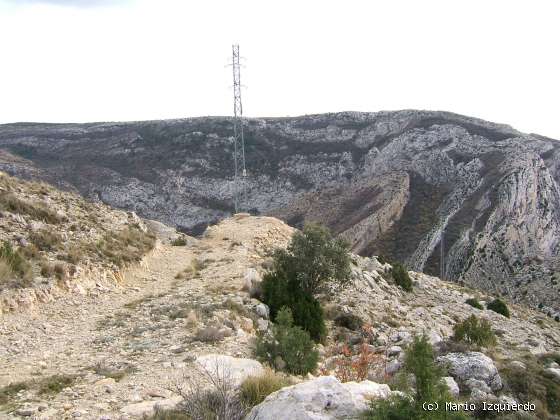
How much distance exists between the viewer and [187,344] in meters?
9.84

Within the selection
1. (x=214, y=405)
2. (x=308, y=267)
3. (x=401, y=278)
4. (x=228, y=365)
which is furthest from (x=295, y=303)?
(x=401, y=278)

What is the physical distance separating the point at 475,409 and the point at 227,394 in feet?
11.7

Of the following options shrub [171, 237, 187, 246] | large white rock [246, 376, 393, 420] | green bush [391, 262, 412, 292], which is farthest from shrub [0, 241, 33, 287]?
green bush [391, 262, 412, 292]

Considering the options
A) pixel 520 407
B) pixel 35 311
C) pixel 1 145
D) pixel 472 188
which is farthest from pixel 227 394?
pixel 1 145

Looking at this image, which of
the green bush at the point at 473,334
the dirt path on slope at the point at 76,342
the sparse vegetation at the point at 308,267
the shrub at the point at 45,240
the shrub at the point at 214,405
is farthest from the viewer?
the shrub at the point at 45,240

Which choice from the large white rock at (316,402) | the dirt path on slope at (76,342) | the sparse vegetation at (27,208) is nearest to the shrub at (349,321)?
the dirt path on slope at (76,342)

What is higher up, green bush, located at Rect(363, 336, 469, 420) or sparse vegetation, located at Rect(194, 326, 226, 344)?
green bush, located at Rect(363, 336, 469, 420)

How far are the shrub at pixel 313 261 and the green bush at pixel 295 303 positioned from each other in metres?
0.52

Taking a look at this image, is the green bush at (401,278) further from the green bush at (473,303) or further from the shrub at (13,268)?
the shrub at (13,268)

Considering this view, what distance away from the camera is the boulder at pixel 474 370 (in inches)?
326

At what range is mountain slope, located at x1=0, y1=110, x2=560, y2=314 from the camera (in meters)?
39.2

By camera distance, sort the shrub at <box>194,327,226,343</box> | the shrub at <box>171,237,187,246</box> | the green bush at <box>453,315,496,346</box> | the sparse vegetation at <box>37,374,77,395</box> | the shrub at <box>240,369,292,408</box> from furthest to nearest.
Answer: the shrub at <box>171,237,187,246</box>
the green bush at <box>453,315,496,346</box>
the shrub at <box>194,327,226,343</box>
the sparse vegetation at <box>37,374,77,395</box>
the shrub at <box>240,369,292,408</box>

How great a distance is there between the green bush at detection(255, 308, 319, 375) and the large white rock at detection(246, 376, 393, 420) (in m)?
3.14

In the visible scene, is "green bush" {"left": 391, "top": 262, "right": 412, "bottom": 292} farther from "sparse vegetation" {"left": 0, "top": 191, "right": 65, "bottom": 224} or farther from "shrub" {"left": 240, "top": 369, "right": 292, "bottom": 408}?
"shrub" {"left": 240, "top": 369, "right": 292, "bottom": 408}
